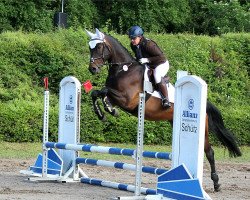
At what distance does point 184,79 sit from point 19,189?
114 inches

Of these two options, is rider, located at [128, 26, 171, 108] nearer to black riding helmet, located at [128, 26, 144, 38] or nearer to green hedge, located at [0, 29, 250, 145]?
black riding helmet, located at [128, 26, 144, 38]

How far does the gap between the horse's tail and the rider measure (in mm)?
Answer: 745

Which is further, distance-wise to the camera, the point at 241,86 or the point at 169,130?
the point at 241,86

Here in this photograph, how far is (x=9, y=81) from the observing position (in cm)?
2072

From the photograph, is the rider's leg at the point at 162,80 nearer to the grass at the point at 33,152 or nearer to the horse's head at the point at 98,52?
the horse's head at the point at 98,52

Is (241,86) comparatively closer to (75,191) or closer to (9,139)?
(9,139)

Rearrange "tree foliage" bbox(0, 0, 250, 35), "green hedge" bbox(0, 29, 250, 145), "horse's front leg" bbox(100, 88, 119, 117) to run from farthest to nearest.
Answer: "tree foliage" bbox(0, 0, 250, 35) < "green hedge" bbox(0, 29, 250, 145) < "horse's front leg" bbox(100, 88, 119, 117)

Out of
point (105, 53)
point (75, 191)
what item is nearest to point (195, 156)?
point (75, 191)

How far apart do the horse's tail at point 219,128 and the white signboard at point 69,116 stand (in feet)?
6.52

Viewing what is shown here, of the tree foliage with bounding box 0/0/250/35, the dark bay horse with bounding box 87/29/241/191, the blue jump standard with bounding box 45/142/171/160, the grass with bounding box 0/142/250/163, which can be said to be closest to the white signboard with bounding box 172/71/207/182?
the blue jump standard with bounding box 45/142/171/160

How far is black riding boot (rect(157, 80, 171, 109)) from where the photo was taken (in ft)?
39.2

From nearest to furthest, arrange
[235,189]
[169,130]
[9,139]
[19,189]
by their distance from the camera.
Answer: [19,189] → [235,189] → [9,139] → [169,130]

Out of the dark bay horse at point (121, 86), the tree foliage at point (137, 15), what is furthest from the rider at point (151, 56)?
the tree foliage at point (137, 15)

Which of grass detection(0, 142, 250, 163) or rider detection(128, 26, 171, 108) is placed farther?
grass detection(0, 142, 250, 163)
